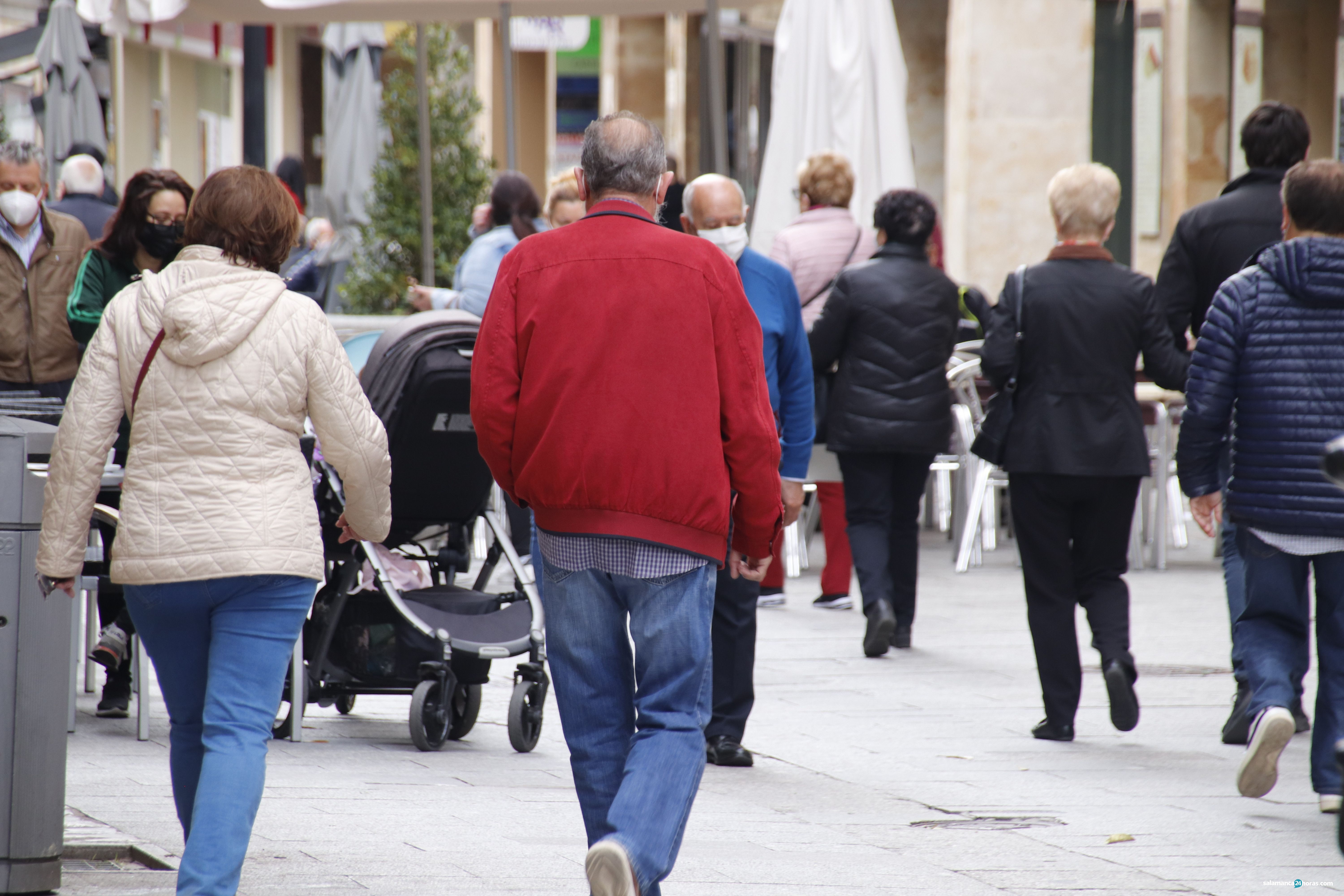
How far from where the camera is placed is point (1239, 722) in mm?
7258

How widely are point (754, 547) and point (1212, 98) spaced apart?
17.2m

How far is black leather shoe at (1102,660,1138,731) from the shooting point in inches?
284

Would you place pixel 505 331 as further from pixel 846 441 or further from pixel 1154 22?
pixel 1154 22

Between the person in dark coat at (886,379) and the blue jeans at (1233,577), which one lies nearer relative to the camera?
the blue jeans at (1233,577)

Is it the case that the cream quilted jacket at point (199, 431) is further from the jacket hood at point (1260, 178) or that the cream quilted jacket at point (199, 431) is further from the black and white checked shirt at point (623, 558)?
the jacket hood at point (1260, 178)

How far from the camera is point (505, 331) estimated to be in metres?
4.50

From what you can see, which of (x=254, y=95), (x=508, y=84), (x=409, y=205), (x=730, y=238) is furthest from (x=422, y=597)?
(x=409, y=205)

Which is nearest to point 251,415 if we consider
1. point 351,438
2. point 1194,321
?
point 351,438

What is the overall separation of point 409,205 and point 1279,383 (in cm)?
1253

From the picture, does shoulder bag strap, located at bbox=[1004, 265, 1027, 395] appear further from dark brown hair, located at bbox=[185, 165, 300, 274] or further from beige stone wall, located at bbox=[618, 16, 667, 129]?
beige stone wall, located at bbox=[618, 16, 667, 129]

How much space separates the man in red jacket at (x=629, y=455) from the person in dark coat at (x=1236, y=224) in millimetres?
3636

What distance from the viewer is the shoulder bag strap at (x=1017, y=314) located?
753 cm

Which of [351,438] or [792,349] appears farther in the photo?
[792,349]

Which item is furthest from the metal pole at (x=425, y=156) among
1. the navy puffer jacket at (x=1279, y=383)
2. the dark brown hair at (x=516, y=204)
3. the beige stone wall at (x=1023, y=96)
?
the navy puffer jacket at (x=1279, y=383)
